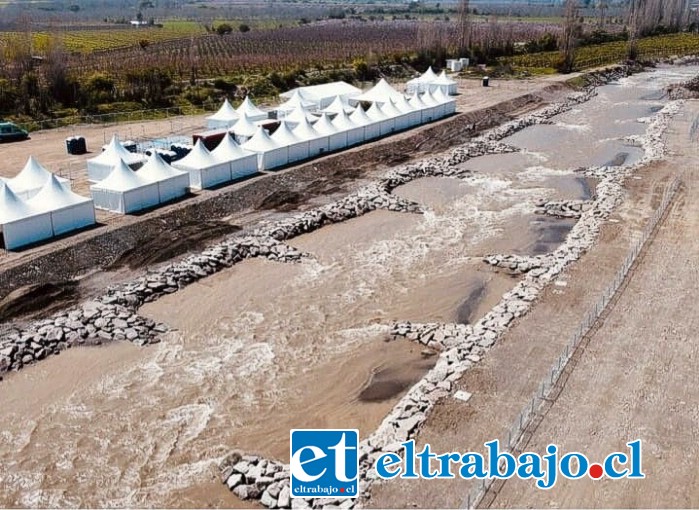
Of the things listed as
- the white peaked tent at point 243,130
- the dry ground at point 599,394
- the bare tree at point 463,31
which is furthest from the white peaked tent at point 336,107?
the bare tree at point 463,31

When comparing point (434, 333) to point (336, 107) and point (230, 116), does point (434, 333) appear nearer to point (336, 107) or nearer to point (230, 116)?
point (230, 116)

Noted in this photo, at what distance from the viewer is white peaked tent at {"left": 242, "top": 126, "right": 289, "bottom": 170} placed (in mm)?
34531

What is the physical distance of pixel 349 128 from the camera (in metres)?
40.5

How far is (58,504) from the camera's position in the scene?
13758 millimetres

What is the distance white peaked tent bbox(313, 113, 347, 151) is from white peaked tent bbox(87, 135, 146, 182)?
10939mm

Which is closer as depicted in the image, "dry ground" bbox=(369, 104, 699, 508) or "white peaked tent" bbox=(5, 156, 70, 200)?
"dry ground" bbox=(369, 104, 699, 508)

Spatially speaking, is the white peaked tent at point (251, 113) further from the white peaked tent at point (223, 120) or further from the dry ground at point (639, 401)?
the dry ground at point (639, 401)

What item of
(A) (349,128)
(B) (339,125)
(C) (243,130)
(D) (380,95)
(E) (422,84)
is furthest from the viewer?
(E) (422,84)

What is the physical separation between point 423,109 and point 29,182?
28.2 m

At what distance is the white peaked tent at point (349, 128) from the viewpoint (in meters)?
40.3

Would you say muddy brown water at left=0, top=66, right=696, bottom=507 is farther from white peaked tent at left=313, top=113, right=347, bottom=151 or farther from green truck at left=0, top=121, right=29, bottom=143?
green truck at left=0, top=121, right=29, bottom=143

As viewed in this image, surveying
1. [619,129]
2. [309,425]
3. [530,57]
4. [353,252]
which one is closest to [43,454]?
[309,425]

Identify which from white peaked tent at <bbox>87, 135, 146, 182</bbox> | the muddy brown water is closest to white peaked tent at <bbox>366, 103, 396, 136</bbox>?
the muddy brown water

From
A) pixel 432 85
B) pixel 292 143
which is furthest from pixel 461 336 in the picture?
pixel 432 85
